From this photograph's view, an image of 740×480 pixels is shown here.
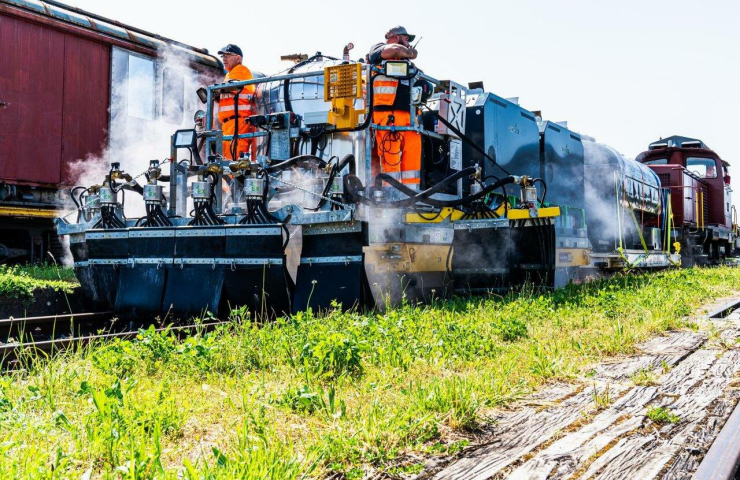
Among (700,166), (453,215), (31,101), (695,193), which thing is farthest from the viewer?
(700,166)

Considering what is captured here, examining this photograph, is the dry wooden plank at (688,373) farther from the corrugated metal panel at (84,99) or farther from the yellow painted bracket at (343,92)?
the corrugated metal panel at (84,99)

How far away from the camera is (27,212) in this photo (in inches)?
412

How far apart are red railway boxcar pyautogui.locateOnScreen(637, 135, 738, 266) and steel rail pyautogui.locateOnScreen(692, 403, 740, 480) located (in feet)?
48.3

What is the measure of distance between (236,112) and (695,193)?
46.1 ft

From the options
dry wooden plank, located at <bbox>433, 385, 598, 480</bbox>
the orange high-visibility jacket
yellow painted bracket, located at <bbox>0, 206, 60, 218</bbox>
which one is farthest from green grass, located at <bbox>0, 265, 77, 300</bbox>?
dry wooden plank, located at <bbox>433, 385, 598, 480</bbox>

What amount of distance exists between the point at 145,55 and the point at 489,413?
11.3 m

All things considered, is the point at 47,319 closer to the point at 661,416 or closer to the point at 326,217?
the point at 326,217

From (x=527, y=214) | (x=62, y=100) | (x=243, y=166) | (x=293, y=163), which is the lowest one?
(x=527, y=214)

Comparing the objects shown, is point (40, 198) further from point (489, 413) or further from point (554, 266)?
point (489, 413)

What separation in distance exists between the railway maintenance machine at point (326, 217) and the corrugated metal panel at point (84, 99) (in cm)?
327

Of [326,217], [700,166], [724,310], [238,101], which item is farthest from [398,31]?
[700,166]

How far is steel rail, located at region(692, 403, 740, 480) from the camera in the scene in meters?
2.34

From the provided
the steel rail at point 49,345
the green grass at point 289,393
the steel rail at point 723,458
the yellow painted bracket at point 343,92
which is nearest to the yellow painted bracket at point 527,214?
the yellow painted bracket at point 343,92

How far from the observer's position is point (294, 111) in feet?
27.8
